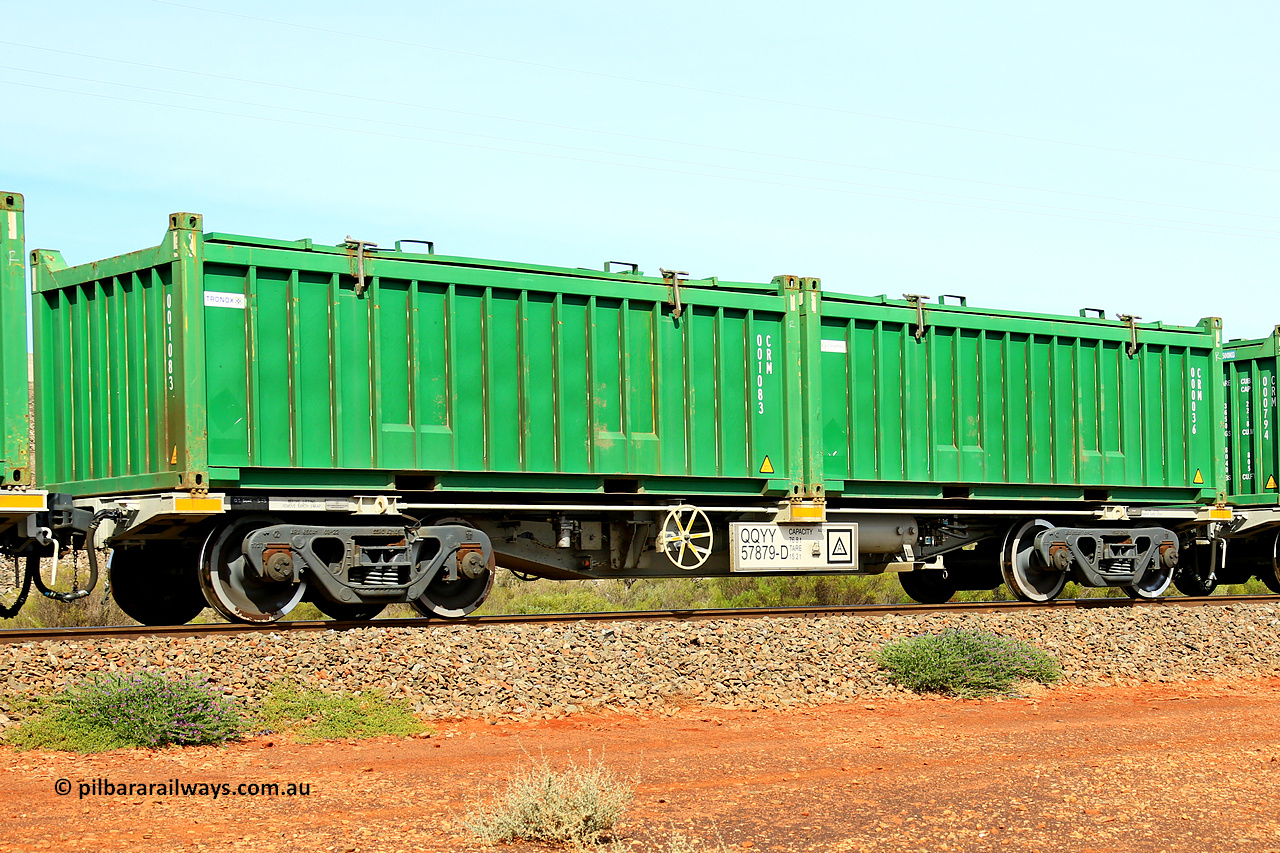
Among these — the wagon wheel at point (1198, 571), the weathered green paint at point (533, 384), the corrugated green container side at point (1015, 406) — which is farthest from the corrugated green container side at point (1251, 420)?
the weathered green paint at point (533, 384)

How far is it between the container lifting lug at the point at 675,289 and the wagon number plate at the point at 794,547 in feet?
7.83

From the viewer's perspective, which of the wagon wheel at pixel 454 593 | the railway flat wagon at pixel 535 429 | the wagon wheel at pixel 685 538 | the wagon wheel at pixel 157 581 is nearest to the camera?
the railway flat wagon at pixel 535 429

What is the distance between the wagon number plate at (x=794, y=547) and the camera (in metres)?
14.3

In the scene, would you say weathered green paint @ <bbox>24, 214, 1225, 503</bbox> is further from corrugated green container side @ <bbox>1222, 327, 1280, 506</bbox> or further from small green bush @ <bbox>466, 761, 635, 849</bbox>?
small green bush @ <bbox>466, 761, 635, 849</bbox>

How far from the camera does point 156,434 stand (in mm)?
11812

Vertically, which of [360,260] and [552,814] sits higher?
[360,260]

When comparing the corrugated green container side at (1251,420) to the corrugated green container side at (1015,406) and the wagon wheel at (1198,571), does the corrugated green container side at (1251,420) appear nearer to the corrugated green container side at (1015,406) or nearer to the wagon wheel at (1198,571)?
the wagon wheel at (1198,571)

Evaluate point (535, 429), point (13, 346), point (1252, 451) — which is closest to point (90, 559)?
point (13, 346)

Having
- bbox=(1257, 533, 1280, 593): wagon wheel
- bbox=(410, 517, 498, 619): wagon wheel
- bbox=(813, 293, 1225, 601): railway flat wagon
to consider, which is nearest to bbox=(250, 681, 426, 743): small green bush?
bbox=(410, 517, 498, 619): wagon wheel

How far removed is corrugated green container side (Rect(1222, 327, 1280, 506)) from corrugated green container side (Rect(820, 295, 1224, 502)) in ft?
4.92

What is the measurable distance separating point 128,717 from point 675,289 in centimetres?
734

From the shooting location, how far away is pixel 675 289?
551 inches

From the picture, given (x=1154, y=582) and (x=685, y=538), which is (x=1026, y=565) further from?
(x=685, y=538)

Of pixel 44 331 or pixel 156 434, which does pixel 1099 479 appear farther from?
pixel 44 331
